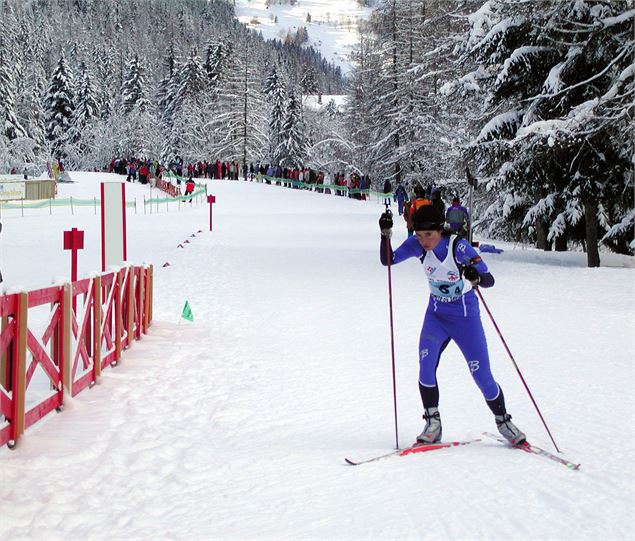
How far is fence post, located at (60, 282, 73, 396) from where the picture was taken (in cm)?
660

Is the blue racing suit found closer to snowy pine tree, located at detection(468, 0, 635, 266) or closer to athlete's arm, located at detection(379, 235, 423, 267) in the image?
athlete's arm, located at detection(379, 235, 423, 267)

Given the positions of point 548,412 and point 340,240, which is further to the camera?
point 340,240

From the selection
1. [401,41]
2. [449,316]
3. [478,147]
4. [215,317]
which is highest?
[401,41]

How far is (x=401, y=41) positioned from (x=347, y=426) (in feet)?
166

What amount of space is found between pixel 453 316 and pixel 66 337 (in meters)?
3.45

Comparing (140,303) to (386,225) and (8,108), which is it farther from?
(8,108)

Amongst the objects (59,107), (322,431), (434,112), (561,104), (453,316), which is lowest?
(322,431)

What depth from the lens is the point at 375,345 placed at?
10.0 m

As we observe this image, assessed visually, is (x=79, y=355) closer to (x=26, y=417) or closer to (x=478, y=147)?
(x=26, y=417)

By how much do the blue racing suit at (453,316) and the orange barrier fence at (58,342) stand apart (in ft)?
9.84

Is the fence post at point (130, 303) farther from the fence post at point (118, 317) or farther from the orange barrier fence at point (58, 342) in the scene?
the fence post at point (118, 317)

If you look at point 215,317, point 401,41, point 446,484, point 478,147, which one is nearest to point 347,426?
point 446,484

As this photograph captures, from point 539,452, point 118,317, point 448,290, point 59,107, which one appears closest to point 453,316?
point 448,290

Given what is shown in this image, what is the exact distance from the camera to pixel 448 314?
217 inches
